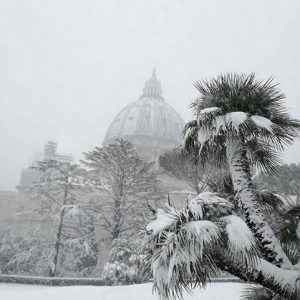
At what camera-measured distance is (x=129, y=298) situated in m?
10.0

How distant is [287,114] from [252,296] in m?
2.12

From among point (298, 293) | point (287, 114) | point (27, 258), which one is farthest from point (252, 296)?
point (27, 258)

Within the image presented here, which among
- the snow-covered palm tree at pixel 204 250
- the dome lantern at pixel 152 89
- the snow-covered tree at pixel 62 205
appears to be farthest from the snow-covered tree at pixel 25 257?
the dome lantern at pixel 152 89

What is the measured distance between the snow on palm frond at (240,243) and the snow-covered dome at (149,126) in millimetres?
58157

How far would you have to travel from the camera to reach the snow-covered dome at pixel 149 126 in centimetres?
6506

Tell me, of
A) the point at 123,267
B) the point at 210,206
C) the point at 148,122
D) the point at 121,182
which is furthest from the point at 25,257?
the point at 148,122

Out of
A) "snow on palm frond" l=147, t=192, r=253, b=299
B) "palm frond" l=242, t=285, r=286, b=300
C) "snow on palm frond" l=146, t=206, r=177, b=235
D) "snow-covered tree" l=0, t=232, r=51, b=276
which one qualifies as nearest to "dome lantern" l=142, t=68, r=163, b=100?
"snow-covered tree" l=0, t=232, r=51, b=276

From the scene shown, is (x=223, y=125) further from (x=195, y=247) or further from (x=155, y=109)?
(x=155, y=109)

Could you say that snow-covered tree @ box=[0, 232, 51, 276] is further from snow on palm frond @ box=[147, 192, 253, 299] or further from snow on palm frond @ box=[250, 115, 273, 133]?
snow on palm frond @ box=[147, 192, 253, 299]

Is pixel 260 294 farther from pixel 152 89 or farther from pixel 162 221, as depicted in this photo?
pixel 152 89

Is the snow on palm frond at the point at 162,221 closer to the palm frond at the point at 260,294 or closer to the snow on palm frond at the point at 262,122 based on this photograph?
the snow on palm frond at the point at 262,122

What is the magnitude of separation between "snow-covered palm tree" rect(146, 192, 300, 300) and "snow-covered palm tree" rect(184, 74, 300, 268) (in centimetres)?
38

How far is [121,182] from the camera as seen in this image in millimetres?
21516

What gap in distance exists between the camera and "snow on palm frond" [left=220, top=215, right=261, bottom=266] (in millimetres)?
2826
